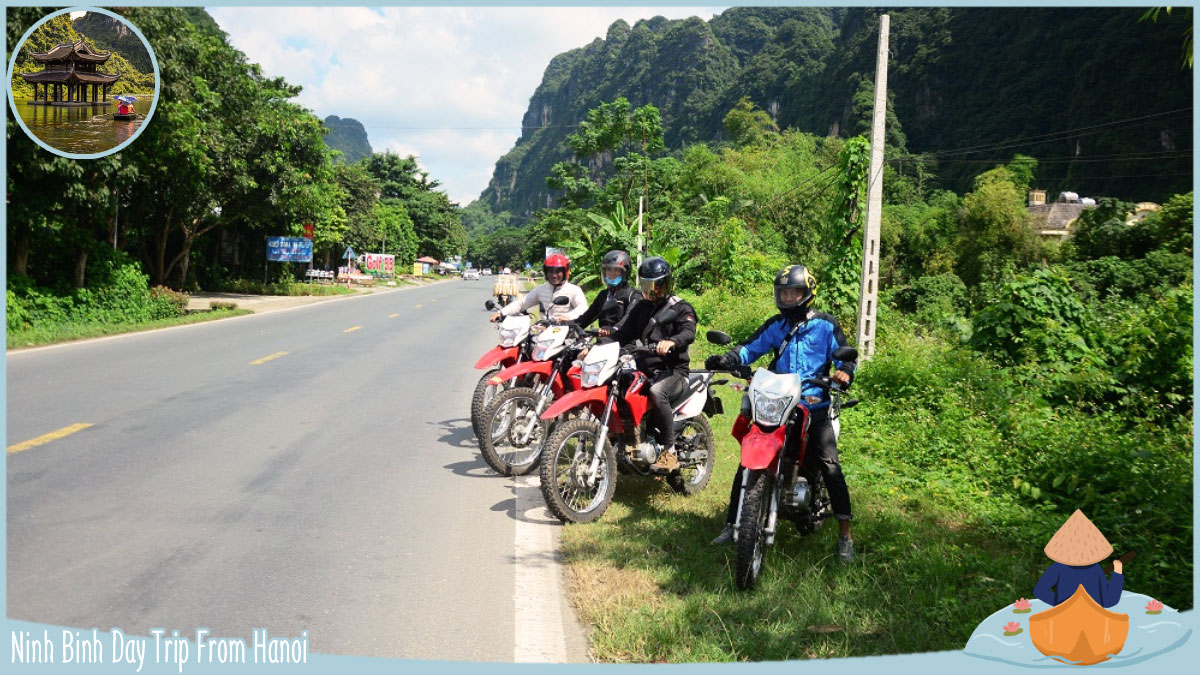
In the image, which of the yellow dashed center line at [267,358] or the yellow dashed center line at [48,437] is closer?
the yellow dashed center line at [48,437]

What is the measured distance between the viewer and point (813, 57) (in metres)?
109

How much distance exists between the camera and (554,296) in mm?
7555

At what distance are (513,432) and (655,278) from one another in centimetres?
184

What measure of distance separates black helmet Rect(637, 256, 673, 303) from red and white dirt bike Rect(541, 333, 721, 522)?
1.23 ft

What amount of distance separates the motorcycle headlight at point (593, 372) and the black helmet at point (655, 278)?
2.20 feet

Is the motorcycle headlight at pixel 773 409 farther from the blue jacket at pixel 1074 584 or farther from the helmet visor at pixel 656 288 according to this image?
the helmet visor at pixel 656 288

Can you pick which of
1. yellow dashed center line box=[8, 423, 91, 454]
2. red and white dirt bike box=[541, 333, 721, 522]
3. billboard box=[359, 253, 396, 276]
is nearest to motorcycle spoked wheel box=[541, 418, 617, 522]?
red and white dirt bike box=[541, 333, 721, 522]

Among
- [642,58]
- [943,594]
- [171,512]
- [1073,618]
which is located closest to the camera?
[1073,618]

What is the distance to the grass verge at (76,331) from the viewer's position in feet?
47.2

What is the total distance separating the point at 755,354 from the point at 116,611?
11.5 feet

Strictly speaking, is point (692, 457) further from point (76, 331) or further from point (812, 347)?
point (76, 331)

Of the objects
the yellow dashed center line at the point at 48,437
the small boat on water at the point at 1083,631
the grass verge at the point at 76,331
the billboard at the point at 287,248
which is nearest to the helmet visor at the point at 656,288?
the small boat on water at the point at 1083,631

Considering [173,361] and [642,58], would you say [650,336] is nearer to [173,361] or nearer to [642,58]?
[173,361]

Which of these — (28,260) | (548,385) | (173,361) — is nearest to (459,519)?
(548,385)
